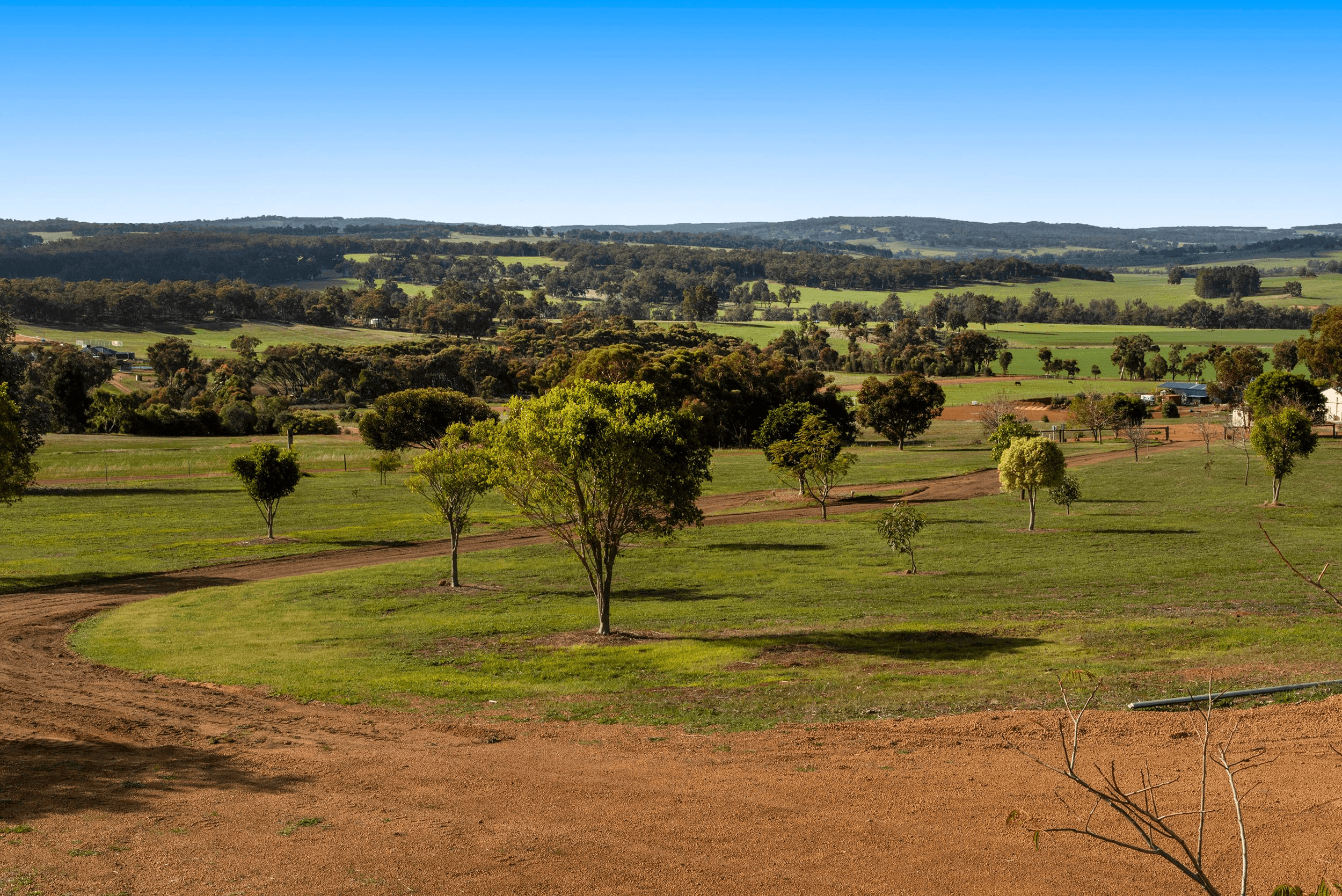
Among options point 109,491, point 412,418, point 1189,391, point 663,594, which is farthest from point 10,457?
point 1189,391

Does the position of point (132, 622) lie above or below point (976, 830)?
below

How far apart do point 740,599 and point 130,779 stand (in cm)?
2161

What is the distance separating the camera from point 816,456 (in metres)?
59.1

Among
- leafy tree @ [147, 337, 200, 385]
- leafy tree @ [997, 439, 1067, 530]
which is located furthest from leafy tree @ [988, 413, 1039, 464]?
leafy tree @ [147, 337, 200, 385]

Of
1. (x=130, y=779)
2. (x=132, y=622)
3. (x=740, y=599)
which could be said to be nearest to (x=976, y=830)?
(x=130, y=779)

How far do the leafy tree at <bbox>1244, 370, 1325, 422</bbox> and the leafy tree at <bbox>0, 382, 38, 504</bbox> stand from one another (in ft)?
291

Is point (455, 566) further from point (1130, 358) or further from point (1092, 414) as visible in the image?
point (1130, 358)

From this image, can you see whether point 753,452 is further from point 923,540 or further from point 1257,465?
point 923,540

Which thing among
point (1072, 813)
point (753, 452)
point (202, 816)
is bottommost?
point (753, 452)

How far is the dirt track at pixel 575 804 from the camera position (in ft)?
46.5

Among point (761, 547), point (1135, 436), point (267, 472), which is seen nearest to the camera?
point (761, 547)

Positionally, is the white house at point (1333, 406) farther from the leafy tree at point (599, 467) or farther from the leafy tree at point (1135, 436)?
the leafy tree at point (599, 467)

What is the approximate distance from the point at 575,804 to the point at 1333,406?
385ft

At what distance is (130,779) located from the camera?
61.1 feet
